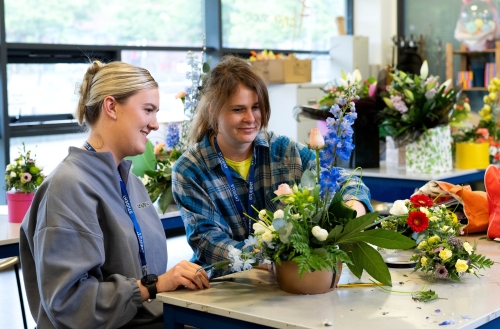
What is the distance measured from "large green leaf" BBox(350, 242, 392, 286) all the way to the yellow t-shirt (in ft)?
2.50

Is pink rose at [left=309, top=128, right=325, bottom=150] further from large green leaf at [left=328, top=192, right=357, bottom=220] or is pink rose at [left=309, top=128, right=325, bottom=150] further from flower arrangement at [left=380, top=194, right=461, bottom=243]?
flower arrangement at [left=380, top=194, right=461, bottom=243]

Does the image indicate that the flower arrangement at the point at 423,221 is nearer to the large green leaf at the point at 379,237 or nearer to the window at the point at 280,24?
the large green leaf at the point at 379,237

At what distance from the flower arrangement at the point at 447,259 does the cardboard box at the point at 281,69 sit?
16.4 ft

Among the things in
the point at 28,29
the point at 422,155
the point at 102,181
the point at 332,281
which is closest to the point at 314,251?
the point at 332,281

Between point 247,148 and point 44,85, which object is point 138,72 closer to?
point 247,148

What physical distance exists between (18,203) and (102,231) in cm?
123

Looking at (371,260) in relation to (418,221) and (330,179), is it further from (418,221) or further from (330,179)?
(418,221)

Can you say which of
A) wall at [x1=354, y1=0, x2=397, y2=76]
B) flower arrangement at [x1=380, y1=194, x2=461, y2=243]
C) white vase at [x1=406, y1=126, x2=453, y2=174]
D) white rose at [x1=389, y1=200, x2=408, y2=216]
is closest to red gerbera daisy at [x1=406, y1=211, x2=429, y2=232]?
flower arrangement at [x1=380, y1=194, x2=461, y2=243]

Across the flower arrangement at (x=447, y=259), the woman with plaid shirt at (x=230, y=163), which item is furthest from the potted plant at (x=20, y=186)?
the flower arrangement at (x=447, y=259)

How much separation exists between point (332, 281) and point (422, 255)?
33 centimetres

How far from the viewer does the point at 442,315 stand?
1658mm

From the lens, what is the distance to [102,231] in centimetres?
200

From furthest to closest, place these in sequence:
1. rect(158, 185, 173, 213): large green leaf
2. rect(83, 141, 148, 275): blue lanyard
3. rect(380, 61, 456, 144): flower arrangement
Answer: rect(380, 61, 456, 144): flower arrangement < rect(158, 185, 173, 213): large green leaf < rect(83, 141, 148, 275): blue lanyard

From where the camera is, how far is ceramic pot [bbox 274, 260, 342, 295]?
1829mm
